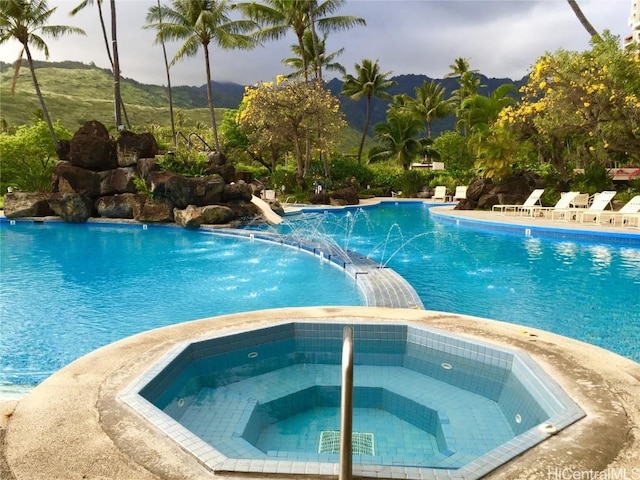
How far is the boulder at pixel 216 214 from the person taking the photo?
1823cm

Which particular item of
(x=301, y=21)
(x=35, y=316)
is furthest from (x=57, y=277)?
(x=301, y=21)

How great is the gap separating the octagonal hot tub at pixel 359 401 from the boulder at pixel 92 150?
19.2m

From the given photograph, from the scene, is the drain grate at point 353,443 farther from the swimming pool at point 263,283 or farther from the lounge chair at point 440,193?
the lounge chair at point 440,193

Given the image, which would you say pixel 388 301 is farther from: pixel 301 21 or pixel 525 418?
pixel 301 21

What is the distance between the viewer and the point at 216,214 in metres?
18.3

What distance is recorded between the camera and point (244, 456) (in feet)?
11.8

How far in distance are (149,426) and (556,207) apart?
1767 centimetres

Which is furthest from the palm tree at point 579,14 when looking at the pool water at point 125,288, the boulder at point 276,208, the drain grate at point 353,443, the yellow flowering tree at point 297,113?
the drain grate at point 353,443

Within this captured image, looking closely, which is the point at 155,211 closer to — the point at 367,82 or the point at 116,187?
the point at 116,187

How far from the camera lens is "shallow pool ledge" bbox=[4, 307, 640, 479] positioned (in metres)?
2.91

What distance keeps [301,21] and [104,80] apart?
468ft

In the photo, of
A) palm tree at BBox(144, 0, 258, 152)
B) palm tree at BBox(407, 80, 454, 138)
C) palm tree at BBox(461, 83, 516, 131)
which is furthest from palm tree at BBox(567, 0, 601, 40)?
palm tree at BBox(407, 80, 454, 138)

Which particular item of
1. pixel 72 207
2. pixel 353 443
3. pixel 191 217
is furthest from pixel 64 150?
pixel 353 443

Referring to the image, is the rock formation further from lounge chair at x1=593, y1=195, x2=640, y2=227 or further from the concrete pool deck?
the concrete pool deck
